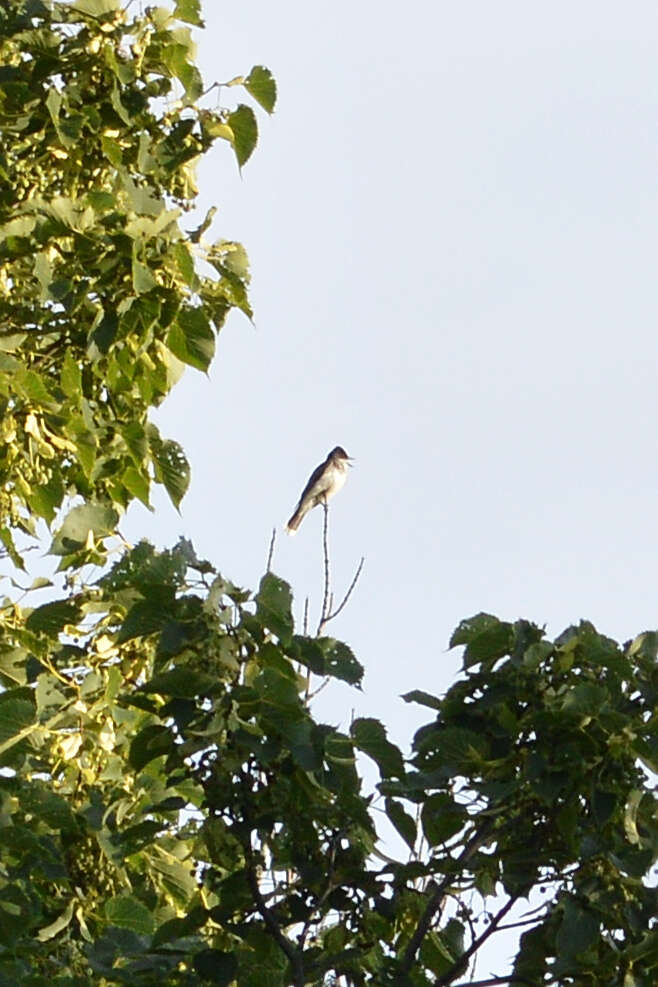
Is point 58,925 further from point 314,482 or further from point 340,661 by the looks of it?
point 314,482

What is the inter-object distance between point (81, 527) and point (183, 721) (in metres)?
0.73

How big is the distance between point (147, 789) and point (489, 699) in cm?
95

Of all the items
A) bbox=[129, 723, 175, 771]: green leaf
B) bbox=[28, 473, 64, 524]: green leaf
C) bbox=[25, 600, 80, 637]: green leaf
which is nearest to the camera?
bbox=[129, 723, 175, 771]: green leaf

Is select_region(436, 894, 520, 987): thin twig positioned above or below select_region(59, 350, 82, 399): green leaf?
below

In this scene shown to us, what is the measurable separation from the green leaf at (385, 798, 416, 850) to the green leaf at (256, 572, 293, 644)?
516mm

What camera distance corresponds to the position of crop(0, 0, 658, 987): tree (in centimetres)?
357

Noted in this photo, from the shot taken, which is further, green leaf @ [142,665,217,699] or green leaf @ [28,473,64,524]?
green leaf @ [28,473,64,524]

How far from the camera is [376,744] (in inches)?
145

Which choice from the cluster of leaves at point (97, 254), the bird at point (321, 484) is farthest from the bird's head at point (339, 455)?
the cluster of leaves at point (97, 254)

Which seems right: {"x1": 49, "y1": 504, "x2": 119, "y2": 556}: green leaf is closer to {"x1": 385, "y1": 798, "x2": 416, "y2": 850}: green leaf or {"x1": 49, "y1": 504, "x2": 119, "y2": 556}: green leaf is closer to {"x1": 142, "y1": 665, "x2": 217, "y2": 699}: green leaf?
{"x1": 142, "y1": 665, "x2": 217, "y2": 699}: green leaf

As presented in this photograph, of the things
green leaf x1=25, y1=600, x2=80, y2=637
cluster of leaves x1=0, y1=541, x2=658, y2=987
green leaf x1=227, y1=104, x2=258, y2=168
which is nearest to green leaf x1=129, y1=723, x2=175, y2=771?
cluster of leaves x1=0, y1=541, x2=658, y2=987

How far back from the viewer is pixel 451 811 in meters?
3.79

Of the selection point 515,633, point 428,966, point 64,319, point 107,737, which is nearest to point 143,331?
point 64,319

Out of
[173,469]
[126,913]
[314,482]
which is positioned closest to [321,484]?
[314,482]
